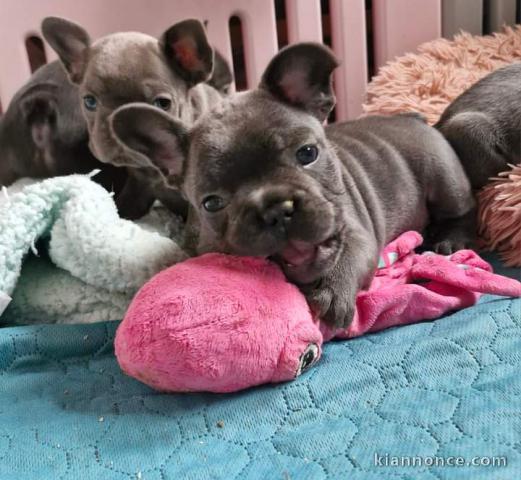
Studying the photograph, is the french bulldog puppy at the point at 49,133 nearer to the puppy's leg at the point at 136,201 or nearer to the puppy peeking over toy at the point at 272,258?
the puppy's leg at the point at 136,201

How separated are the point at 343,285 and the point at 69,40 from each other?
111cm

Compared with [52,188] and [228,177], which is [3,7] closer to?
[52,188]

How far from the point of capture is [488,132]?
1.96 metres

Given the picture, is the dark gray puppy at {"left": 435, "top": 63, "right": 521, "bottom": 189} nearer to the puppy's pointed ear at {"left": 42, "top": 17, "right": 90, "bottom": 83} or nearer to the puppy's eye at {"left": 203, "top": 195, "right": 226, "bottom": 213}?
the puppy's eye at {"left": 203, "top": 195, "right": 226, "bottom": 213}

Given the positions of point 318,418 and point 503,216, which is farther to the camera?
point 503,216

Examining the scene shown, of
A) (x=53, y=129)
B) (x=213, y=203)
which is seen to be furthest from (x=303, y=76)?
(x=53, y=129)

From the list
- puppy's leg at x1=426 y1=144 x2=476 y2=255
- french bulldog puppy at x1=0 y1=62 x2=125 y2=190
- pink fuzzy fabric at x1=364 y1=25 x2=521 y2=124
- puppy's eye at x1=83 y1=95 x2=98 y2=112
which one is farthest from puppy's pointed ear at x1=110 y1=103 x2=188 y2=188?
pink fuzzy fabric at x1=364 y1=25 x2=521 y2=124

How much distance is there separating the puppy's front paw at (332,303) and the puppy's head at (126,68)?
0.68 meters

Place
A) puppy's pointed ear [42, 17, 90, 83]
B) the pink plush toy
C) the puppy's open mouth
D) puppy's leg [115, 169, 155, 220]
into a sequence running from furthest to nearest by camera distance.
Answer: puppy's leg [115, 169, 155, 220]
puppy's pointed ear [42, 17, 90, 83]
the puppy's open mouth
the pink plush toy

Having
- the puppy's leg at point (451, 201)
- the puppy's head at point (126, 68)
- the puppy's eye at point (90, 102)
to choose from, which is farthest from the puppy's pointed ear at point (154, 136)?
the puppy's leg at point (451, 201)

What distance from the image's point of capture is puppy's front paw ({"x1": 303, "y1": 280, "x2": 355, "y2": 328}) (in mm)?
1371

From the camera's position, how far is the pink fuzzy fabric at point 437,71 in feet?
7.76

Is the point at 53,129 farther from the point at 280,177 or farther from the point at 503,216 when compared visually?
the point at 503,216

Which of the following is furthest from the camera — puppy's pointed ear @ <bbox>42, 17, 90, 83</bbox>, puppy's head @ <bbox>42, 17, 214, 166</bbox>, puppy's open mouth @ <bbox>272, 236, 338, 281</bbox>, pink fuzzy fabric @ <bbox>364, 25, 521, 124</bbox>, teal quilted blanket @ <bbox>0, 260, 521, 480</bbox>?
pink fuzzy fabric @ <bbox>364, 25, 521, 124</bbox>
